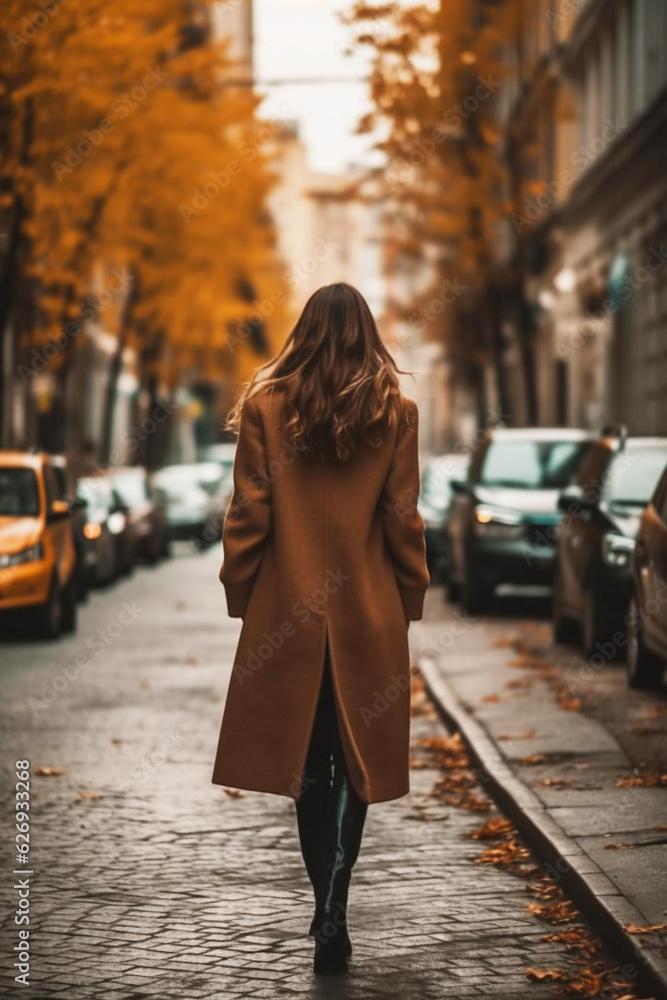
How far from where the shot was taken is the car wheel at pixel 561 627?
16.2 meters

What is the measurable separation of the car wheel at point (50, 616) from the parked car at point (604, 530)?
4.46 meters

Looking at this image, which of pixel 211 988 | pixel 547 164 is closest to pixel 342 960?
pixel 211 988

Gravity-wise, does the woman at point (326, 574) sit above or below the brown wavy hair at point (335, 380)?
below

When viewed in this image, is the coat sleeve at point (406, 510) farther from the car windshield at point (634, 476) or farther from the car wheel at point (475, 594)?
the car wheel at point (475, 594)

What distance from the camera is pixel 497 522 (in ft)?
63.7

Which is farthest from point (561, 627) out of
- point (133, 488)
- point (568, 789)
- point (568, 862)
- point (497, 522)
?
point (133, 488)

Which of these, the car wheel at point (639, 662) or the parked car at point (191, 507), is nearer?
the car wheel at point (639, 662)

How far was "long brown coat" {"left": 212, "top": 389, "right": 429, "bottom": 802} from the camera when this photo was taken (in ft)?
18.8

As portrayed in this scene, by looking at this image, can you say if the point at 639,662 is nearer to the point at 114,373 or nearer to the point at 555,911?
the point at 555,911

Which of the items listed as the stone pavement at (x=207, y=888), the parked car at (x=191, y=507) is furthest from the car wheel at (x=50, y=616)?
the parked car at (x=191, y=507)

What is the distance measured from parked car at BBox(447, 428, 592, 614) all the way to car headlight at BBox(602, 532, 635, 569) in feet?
15.2

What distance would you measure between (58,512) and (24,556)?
A: 94 centimetres

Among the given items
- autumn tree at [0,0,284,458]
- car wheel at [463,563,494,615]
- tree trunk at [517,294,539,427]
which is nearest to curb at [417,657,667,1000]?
car wheel at [463,563,494,615]

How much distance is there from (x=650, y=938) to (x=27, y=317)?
26.9 meters
